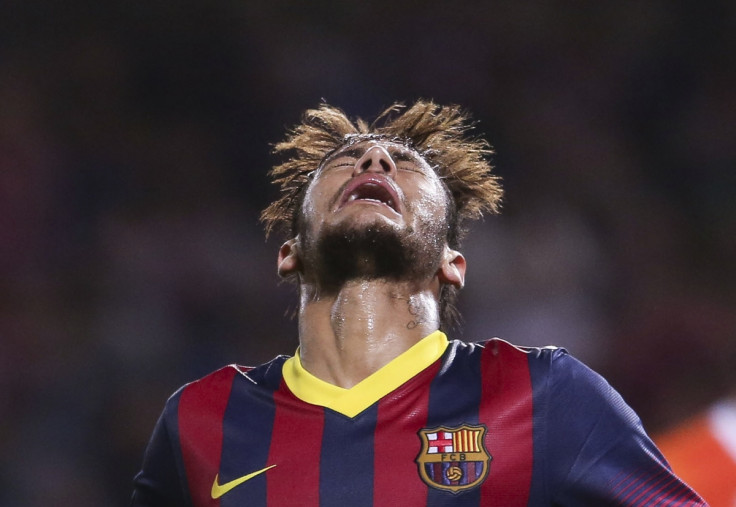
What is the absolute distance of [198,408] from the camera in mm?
2396

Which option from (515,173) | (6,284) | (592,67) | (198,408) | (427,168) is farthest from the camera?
(592,67)

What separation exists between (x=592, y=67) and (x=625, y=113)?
14.5 inches

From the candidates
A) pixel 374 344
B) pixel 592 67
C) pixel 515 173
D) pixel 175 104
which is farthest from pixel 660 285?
pixel 175 104

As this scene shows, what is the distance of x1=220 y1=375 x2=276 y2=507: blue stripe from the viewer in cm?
212

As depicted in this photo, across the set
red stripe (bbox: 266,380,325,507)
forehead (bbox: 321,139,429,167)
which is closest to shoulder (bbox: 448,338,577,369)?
red stripe (bbox: 266,380,325,507)

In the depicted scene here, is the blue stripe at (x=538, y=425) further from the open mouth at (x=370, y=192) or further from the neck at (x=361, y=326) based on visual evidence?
the open mouth at (x=370, y=192)

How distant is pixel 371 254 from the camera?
→ 2475 mm

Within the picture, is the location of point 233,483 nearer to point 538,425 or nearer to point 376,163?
point 538,425

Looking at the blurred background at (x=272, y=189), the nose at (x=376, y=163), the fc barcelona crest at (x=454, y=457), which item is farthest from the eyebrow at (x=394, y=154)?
the blurred background at (x=272, y=189)

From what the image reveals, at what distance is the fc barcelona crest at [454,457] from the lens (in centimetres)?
199

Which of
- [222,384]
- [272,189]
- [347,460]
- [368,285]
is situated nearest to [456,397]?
[347,460]

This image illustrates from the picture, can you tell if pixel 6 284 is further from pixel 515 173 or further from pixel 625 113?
pixel 625 113

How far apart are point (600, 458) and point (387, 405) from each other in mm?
522

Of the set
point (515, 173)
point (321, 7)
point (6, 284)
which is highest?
point (321, 7)
